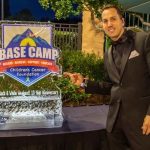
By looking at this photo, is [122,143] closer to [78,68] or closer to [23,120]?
[23,120]

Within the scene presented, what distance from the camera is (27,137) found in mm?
2799

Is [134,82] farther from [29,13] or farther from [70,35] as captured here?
[29,13]

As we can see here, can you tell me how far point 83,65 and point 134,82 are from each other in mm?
4106

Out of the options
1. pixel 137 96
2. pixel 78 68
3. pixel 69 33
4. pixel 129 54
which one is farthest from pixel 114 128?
pixel 69 33

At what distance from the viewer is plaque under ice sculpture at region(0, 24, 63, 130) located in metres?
3.03

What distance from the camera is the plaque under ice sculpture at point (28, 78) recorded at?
3033 mm

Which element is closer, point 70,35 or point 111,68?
point 111,68

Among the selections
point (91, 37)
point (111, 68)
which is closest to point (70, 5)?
point (91, 37)

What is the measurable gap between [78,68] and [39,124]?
140 inches

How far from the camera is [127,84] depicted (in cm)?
259

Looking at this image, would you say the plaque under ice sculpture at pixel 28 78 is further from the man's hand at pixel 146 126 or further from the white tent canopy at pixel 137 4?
the white tent canopy at pixel 137 4

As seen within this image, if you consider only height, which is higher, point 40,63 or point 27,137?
point 40,63

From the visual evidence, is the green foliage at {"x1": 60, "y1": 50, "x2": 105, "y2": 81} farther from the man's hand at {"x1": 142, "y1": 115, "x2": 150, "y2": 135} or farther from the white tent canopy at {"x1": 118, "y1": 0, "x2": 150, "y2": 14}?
the man's hand at {"x1": 142, "y1": 115, "x2": 150, "y2": 135}

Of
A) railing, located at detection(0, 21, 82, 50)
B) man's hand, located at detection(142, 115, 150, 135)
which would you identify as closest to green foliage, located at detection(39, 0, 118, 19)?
railing, located at detection(0, 21, 82, 50)
